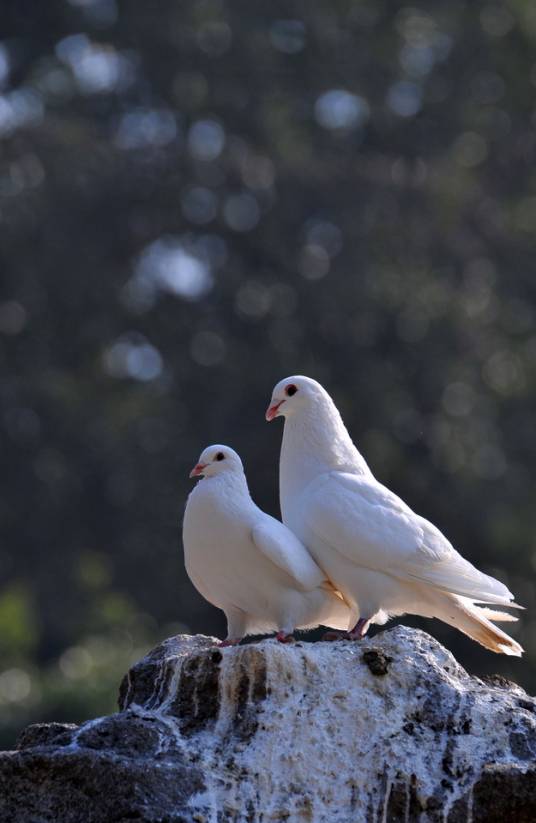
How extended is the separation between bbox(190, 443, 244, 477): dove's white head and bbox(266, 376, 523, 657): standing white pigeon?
16.7 inches

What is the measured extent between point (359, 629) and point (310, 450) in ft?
3.63

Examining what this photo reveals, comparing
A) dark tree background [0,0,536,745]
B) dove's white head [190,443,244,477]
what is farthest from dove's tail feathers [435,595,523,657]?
dark tree background [0,0,536,745]

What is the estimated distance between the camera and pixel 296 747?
794 cm

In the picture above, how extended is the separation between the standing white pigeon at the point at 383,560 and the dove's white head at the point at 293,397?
0.43 meters

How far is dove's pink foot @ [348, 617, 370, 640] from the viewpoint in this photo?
911 centimetres

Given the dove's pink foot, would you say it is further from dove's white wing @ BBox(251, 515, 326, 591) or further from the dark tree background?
the dark tree background

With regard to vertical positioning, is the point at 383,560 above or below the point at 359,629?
above

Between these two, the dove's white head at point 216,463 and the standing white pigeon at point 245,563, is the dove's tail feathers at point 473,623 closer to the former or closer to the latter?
the standing white pigeon at point 245,563

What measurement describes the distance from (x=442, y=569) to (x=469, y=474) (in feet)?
58.9

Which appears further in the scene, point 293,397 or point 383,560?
point 293,397

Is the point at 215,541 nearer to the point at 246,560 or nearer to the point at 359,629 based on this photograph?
the point at 246,560

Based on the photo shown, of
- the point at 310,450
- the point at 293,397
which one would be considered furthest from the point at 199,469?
the point at 293,397

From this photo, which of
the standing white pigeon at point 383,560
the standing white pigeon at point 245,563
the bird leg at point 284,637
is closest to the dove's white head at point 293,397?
the standing white pigeon at point 383,560

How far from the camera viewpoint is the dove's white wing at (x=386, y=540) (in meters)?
9.30
